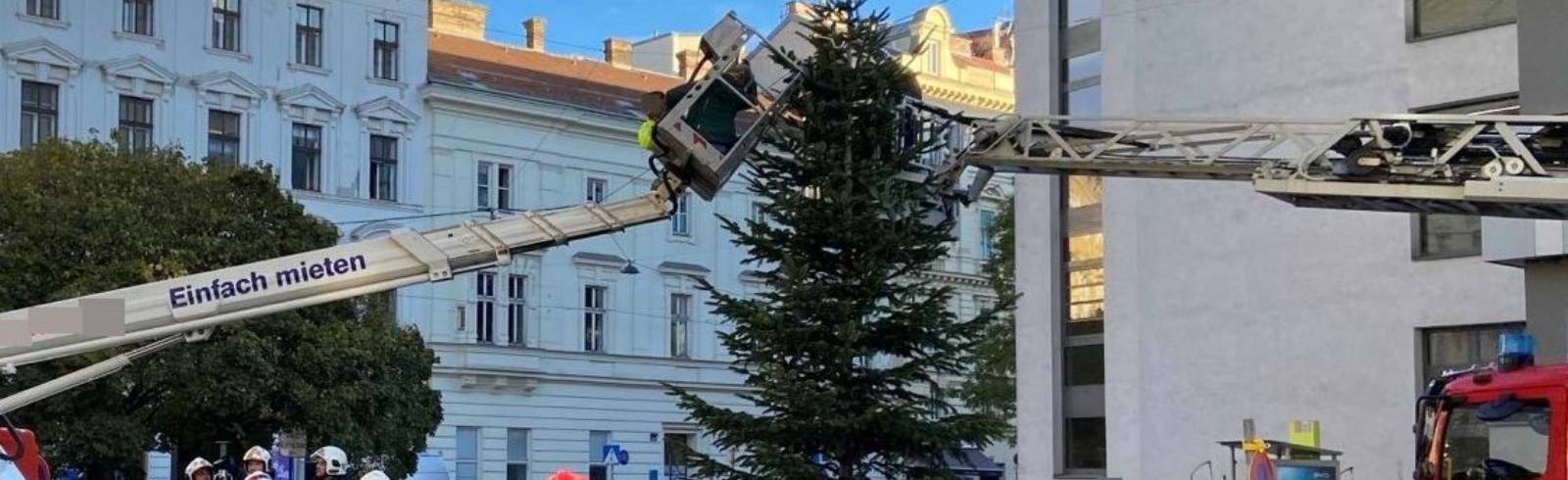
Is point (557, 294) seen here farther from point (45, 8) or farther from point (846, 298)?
point (846, 298)

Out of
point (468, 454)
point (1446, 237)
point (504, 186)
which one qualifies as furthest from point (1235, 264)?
point (504, 186)

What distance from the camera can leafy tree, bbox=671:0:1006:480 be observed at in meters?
17.3

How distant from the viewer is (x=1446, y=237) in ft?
83.4

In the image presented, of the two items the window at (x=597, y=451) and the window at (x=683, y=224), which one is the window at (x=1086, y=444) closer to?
the window at (x=597, y=451)

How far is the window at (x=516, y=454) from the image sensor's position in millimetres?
53781

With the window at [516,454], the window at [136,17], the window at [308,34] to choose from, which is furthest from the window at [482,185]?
the window at [136,17]

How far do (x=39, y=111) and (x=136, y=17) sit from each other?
335cm

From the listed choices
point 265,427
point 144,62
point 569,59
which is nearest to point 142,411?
point 265,427

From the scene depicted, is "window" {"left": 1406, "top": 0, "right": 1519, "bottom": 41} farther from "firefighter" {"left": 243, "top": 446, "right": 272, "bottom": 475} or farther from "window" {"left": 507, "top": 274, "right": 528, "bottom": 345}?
"window" {"left": 507, "top": 274, "right": 528, "bottom": 345}

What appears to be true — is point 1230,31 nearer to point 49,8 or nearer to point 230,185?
point 230,185

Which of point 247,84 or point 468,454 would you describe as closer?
point 247,84

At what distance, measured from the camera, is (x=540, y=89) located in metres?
56.2

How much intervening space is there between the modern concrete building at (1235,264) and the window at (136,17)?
23.7m

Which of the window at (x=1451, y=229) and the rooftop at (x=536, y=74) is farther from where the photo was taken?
the rooftop at (x=536, y=74)
